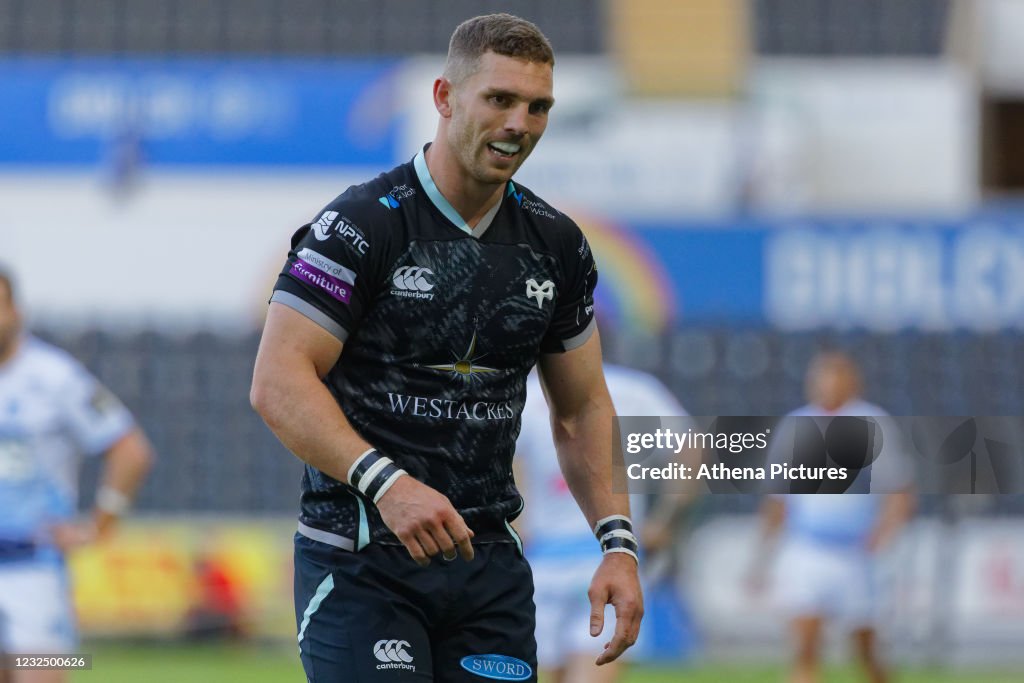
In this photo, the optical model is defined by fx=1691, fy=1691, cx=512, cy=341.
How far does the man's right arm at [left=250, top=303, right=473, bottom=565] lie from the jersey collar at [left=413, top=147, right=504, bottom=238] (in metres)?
0.42

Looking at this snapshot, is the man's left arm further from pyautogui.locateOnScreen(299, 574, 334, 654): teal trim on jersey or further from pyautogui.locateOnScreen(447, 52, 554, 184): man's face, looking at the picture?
pyautogui.locateOnScreen(299, 574, 334, 654): teal trim on jersey

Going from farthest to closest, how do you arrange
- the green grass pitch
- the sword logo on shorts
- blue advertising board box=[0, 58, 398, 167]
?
blue advertising board box=[0, 58, 398, 167]
the green grass pitch
the sword logo on shorts

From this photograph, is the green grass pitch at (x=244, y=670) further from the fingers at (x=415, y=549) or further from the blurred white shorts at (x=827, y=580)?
the fingers at (x=415, y=549)

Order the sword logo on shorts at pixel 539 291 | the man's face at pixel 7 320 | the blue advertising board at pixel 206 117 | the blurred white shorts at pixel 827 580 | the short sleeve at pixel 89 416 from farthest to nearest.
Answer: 1. the blue advertising board at pixel 206 117
2. the blurred white shorts at pixel 827 580
3. the short sleeve at pixel 89 416
4. the man's face at pixel 7 320
5. the sword logo on shorts at pixel 539 291

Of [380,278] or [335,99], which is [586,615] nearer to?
[380,278]

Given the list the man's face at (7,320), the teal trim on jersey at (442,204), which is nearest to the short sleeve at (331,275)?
the teal trim on jersey at (442,204)

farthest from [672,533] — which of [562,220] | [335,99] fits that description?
[335,99]

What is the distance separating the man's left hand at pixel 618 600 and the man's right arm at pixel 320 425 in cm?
42

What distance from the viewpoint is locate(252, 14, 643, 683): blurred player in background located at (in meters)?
3.87

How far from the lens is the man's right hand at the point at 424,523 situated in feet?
12.0

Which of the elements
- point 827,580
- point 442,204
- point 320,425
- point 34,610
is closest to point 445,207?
point 442,204

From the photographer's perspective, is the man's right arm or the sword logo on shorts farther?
the sword logo on shorts

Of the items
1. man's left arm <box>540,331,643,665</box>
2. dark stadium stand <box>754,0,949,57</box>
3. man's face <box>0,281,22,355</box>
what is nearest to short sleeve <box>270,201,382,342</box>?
man's left arm <box>540,331,643,665</box>

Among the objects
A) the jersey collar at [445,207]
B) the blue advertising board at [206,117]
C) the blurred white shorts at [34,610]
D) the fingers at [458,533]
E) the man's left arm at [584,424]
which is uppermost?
the blue advertising board at [206,117]
